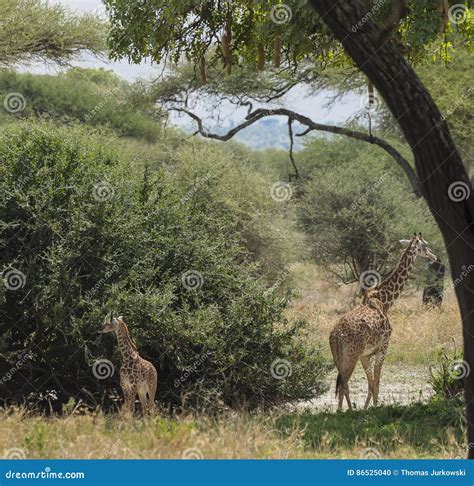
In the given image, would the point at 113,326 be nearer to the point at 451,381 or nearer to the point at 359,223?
the point at 451,381

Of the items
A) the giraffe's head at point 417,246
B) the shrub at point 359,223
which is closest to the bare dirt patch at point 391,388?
the giraffe's head at point 417,246

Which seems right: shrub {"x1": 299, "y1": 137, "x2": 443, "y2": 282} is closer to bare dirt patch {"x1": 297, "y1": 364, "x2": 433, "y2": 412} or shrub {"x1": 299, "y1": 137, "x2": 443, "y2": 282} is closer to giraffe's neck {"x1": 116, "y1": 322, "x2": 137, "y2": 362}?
bare dirt patch {"x1": 297, "y1": 364, "x2": 433, "y2": 412}

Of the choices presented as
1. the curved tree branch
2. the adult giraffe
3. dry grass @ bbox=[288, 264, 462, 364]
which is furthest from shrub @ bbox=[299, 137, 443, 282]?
the adult giraffe

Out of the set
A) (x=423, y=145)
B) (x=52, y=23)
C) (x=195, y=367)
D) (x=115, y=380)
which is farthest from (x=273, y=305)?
(x=52, y=23)

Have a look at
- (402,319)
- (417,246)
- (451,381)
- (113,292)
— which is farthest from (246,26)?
(402,319)

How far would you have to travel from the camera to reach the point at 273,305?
43.9ft

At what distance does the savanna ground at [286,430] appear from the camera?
24.7 feet

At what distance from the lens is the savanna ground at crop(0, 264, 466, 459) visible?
753cm

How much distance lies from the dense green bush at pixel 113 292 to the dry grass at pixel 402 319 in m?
1.88

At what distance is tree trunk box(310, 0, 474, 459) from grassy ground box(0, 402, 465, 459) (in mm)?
1192

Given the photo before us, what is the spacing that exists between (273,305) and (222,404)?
1721 millimetres

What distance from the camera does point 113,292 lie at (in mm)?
12289

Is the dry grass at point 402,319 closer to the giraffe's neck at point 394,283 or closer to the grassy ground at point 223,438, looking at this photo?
the giraffe's neck at point 394,283

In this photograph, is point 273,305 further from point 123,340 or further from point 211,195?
point 211,195
